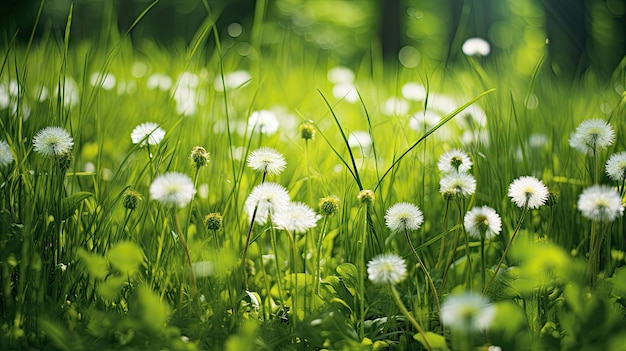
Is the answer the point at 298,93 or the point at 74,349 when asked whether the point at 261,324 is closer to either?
the point at 74,349

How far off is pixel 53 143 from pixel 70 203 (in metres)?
0.10

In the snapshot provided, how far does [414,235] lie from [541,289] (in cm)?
31

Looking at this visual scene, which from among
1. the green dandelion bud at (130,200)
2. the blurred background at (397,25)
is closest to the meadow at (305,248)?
the green dandelion bud at (130,200)

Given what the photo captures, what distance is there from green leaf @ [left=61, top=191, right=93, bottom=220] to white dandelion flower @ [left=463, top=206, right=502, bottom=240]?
1.99 feet

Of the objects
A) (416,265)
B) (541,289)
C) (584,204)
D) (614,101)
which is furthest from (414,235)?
(614,101)

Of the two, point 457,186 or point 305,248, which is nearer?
point 457,186

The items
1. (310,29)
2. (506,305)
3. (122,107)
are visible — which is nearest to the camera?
(506,305)

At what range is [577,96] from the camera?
2117 mm

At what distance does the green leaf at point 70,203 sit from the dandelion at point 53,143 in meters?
0.07

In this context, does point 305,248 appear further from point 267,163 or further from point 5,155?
point 5,155

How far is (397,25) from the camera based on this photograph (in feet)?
18.4

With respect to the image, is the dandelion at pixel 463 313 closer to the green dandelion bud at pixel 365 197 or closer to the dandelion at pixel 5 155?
the green dandelion bud at pixel 365 197

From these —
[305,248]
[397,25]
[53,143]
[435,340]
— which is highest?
[397,25]

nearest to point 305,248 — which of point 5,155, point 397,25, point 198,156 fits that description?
point 198,156
